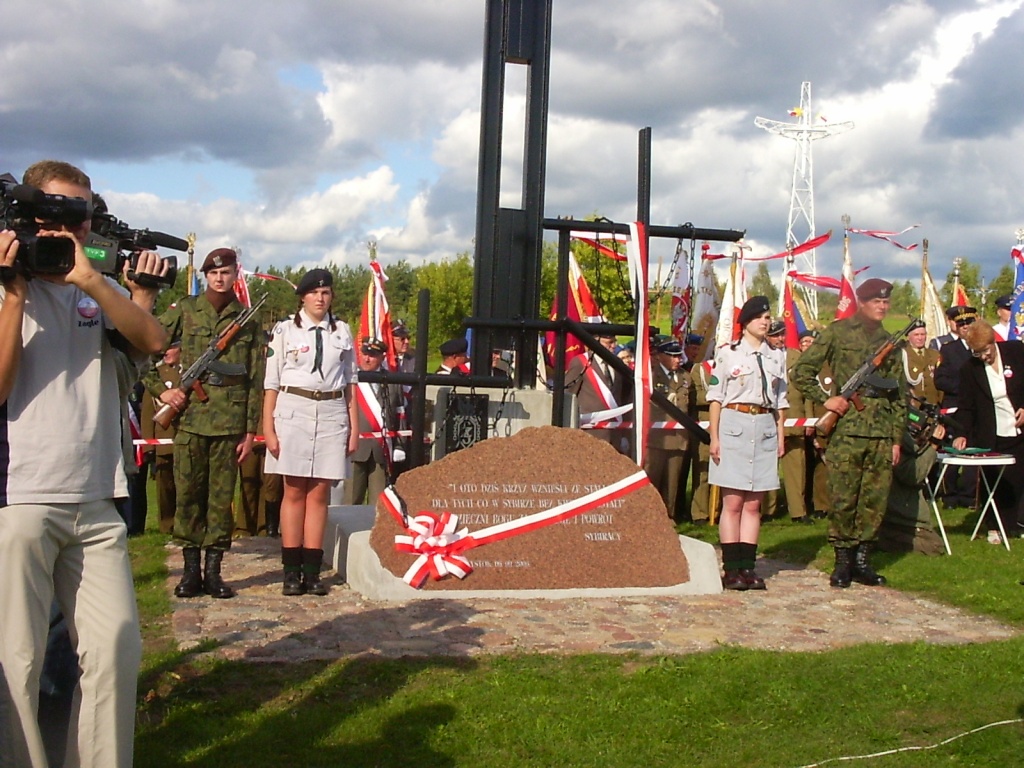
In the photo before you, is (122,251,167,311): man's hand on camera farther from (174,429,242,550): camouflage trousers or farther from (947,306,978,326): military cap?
(947,306,978,326): military cap

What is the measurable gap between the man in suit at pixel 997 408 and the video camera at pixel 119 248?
8969 millimetres

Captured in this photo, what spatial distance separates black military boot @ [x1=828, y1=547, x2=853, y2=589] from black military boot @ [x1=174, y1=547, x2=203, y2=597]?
173 inches

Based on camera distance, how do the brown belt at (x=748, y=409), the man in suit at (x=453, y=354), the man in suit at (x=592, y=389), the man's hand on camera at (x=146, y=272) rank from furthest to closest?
1. the man in suit at (x=592, y=389)
2. the man in suit at (x=453, y=354)
3. the brown belt at (x=748, y=409)
4. the man's hand on camera at (x=146, y=272)

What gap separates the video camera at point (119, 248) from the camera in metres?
3.45

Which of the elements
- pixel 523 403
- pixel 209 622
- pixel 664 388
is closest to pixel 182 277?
pixel 664 388

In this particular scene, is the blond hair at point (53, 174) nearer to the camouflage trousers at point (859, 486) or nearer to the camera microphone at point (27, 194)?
the camera microphone at point (27, 194)

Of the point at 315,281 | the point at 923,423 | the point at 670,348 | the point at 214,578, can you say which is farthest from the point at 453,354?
the point at 923,423

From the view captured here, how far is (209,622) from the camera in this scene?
6625 millimetres

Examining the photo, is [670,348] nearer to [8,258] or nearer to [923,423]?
[923,423]

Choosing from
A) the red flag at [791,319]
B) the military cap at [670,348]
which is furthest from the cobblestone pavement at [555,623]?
the red flag at [791,319]

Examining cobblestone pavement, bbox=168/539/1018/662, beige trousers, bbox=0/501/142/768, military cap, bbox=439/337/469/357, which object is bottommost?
cobblestone pavement, bbox=168/539/1018/662

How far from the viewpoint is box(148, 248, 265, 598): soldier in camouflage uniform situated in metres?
7.29

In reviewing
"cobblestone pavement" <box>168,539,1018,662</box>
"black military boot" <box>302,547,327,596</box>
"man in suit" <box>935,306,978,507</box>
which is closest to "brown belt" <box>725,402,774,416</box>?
"cobblestone pavement" <box>168,539,1018,662</box>

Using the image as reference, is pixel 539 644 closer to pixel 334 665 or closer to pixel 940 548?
pixel 334 665
